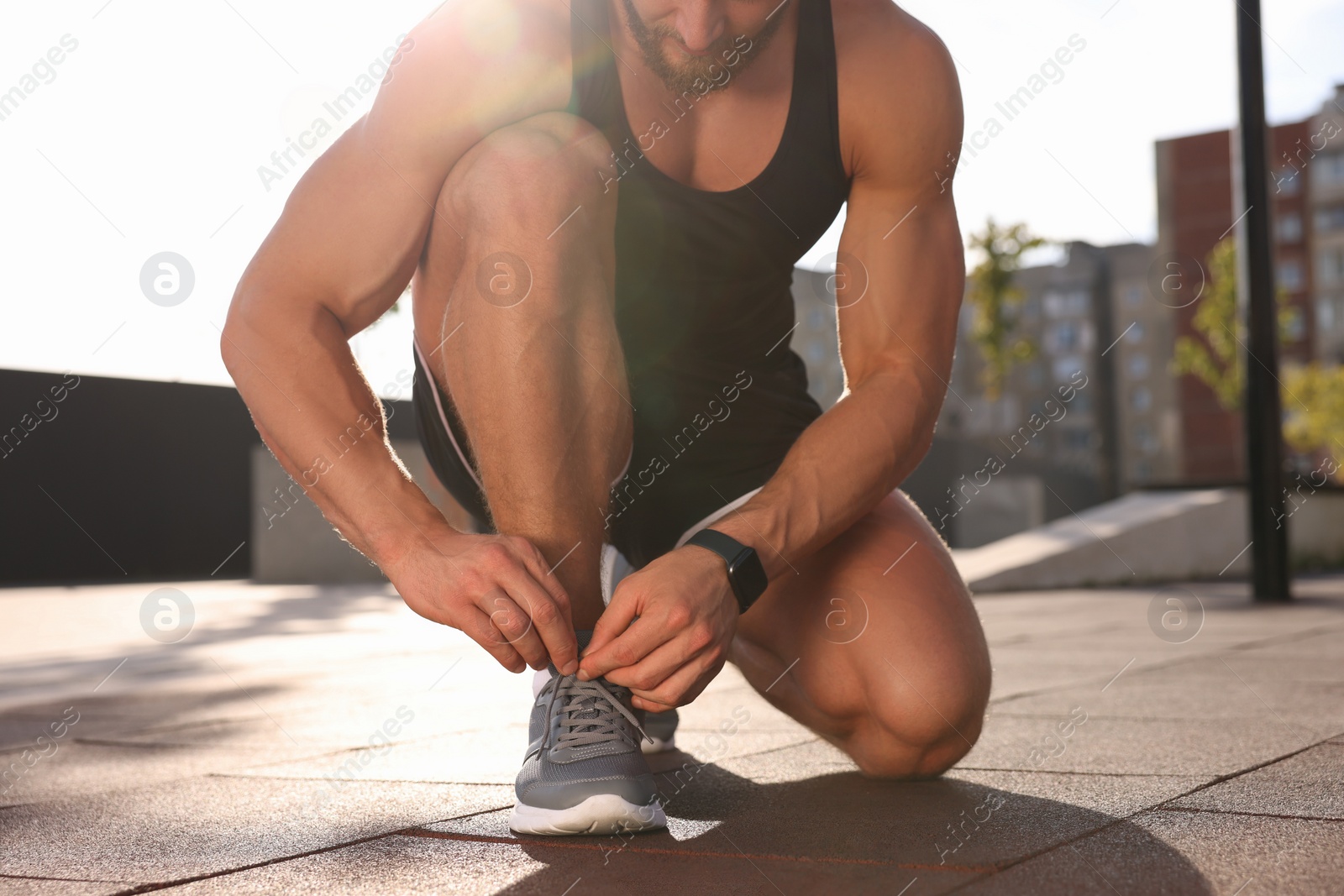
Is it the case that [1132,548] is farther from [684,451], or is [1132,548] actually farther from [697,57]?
[697,57]

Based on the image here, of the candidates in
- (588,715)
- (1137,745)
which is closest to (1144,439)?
(1137,745)

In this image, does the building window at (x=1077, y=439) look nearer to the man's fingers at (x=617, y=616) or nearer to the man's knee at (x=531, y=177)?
the man's knee at (x=531, y=177)

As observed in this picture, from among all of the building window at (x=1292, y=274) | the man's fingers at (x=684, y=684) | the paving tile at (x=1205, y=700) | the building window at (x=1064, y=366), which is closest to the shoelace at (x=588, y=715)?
the man's fingers at (x=684, y=684)

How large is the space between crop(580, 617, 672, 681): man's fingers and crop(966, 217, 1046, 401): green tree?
1625 centimetres

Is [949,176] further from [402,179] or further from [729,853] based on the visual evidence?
[729,853]

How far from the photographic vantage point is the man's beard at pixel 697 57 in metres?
1.85

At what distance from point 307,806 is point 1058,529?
9.34 metres

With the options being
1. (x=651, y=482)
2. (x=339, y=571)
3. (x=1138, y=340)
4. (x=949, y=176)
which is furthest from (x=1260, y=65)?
(x=1138, y=340)

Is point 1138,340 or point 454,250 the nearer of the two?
point 454,250

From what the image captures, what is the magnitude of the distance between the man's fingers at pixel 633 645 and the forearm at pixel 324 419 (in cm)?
29

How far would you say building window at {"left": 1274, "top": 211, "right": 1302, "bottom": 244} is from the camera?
53500mm

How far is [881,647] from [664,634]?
653mm

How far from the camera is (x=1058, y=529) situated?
33.6 ft

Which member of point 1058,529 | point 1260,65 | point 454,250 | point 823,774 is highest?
point 454,250
